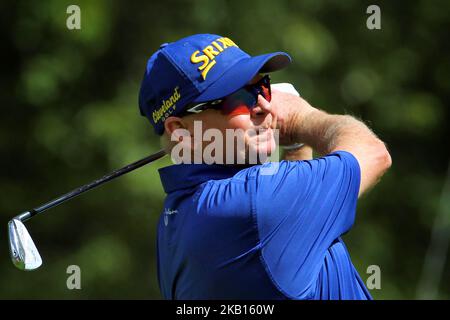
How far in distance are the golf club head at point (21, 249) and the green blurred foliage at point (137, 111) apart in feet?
11.4

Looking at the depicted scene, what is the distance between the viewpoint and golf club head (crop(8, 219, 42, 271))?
2350mm

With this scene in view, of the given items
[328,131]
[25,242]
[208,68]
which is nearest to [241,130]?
[208,68]

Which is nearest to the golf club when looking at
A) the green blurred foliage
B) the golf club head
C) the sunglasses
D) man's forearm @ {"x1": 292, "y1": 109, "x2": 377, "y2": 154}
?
the golf club head

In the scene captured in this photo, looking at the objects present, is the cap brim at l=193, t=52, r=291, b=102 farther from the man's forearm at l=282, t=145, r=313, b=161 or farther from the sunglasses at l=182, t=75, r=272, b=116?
the man's forearm at l=282, t=145, r=313, b=161

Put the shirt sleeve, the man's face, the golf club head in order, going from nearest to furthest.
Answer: the shirt sleeve < the man's face < the golf club head

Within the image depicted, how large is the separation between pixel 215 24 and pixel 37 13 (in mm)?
1333

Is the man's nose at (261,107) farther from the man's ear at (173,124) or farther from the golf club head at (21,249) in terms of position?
the golf club head at (21,249)

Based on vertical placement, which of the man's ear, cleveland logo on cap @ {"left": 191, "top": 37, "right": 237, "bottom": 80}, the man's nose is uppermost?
cleveland logo on cap @ {"left": 191, "top": 37, "right": 237, "bottom": 80}

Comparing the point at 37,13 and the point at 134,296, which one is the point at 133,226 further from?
the point at 37,13

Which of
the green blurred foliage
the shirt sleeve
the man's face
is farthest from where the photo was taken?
the green blurred foliage

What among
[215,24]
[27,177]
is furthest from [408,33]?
[27,177]

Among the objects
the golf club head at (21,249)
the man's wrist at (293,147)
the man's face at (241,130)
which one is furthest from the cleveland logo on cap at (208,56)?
the golf club head at (21,249)

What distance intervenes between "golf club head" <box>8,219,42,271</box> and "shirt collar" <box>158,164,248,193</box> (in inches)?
19.4

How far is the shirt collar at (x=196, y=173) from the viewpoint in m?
2.10
